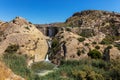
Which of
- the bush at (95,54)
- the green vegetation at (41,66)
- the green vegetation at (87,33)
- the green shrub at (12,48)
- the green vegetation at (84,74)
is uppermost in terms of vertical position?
the green vegetation at (87,33)

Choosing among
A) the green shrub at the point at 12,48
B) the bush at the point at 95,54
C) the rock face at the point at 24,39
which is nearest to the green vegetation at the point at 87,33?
the rock face at the point at 24,39

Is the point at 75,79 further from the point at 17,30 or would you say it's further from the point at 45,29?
the point at 45,29

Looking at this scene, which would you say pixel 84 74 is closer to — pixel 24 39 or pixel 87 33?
pixel 24 39

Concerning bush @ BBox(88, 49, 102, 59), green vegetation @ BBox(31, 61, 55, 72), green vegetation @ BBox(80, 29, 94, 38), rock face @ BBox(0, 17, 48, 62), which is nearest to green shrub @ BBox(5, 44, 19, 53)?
rock face @ BBox(0, 17, 48, 62)

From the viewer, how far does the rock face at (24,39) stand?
67.5 m

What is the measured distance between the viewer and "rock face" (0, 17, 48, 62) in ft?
221

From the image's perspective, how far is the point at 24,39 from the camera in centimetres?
7006

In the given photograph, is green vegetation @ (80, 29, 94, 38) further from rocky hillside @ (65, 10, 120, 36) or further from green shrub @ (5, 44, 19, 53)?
green shrub @ (5, 44, 19, 53)

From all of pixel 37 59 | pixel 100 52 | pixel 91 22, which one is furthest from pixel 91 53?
pixel 91 22

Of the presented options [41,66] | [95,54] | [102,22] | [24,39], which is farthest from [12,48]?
[102,22]

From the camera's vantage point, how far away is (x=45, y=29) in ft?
359

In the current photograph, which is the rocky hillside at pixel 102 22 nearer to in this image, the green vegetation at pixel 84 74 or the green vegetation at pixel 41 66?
the green vegetation at pixel 41 66

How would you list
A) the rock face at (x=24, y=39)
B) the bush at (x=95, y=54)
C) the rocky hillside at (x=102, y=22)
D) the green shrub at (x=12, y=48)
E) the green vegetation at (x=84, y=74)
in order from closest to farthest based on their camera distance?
the green vegetation at (x=84, y=74) → the bush at (x=95, y=54) → the green shrub at (x=12, y=48) → the rock face at (x=24, y=39) → the rocky hillside at (x=102, y=22)

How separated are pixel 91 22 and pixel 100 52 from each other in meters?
61.1
